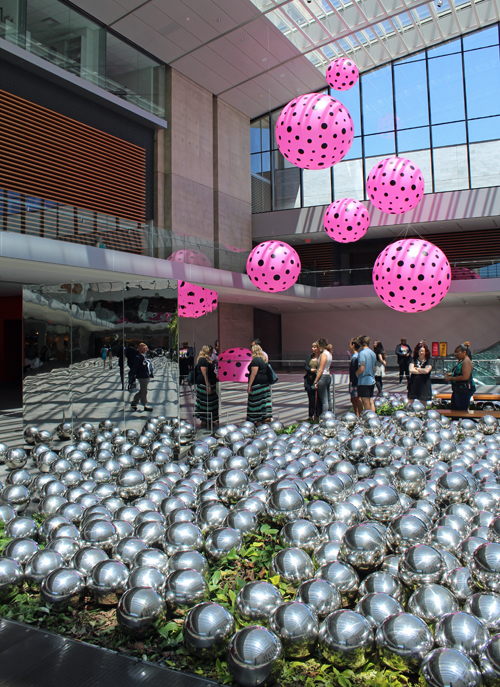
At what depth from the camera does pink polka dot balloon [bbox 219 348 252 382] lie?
40.4 ft

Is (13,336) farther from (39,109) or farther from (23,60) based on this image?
(23,60)

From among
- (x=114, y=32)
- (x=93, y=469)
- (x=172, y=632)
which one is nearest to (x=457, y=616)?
(x=172, y=632)

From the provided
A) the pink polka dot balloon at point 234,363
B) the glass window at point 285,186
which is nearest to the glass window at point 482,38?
the glass window at point 285,186

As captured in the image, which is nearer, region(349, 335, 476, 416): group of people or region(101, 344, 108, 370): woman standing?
region(101, 344, 108, 370): woman standing

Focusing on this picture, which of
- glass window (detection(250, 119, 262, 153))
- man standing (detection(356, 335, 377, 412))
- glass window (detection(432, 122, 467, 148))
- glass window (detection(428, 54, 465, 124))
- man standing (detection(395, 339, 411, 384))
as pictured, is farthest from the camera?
glass window (detection(250, 119, 262, 153))

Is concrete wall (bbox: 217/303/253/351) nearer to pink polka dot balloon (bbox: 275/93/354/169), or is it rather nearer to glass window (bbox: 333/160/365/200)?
glass window (bbox: 333/160/365/200)

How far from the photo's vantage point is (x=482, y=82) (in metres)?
21.5

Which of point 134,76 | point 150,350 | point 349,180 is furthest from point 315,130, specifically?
point 349,180

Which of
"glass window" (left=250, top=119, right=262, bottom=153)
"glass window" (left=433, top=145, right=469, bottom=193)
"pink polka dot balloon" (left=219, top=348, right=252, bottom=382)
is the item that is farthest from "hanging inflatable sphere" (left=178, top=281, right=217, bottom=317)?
"glass window" (left=250, top=119, right=262, bottom=153)

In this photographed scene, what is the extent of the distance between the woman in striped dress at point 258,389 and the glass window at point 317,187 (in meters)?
18.2

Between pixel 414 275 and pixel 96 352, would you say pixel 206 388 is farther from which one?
pixel 414 275

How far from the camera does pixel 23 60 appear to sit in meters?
13.3

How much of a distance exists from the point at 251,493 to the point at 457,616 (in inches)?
74.1

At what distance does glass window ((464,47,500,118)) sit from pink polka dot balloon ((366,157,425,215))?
726 inches
